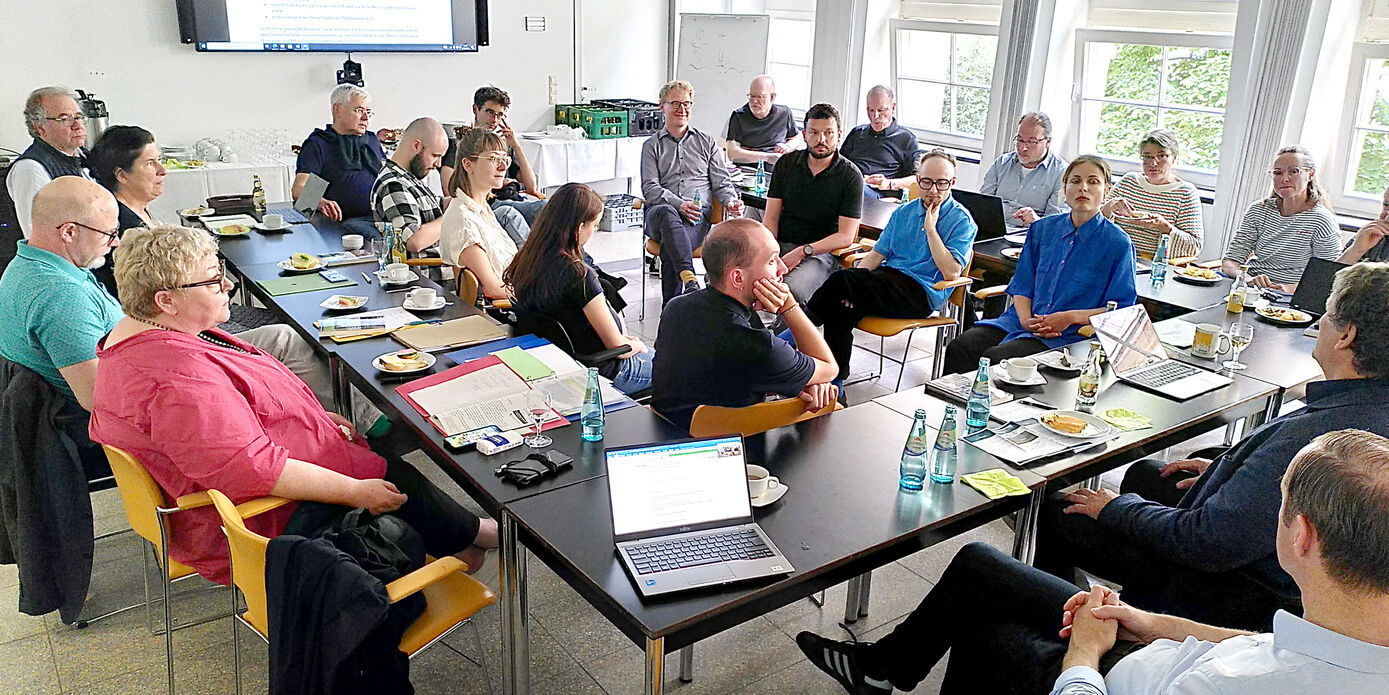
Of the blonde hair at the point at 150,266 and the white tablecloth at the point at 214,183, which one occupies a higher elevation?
the blonde hair at the point at 150,266

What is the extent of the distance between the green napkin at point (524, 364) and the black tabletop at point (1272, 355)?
2143mm

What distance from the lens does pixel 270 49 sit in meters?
7.18

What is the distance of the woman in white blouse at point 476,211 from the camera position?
4.14 metres

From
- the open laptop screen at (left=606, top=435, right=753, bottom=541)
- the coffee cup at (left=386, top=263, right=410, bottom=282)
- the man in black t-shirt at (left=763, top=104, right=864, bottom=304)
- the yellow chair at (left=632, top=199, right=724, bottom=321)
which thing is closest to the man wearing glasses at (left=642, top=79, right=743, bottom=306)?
the yellow chair at (left=632, top=199, right=724, bottom=321)

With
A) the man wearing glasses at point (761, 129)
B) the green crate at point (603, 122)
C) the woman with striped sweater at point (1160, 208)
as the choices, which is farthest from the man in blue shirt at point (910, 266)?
the green crate at point (603, 122)

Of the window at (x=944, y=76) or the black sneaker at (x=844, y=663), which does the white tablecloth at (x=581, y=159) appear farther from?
the black sneaker at (x=844, y=663)

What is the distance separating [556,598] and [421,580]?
110 centimetres

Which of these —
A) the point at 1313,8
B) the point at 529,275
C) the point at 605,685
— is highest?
the point at 1313,8

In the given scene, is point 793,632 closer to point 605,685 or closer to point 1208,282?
point 605,685

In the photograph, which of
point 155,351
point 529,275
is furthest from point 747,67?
point 155,351

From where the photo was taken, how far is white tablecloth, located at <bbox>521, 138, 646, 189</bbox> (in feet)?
26.8

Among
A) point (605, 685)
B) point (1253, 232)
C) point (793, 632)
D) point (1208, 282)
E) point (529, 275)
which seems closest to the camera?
point (605, 685)

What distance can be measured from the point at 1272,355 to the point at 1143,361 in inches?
23.0

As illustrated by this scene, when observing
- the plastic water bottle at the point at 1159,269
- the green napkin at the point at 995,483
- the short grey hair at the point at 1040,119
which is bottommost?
the green napkin at the point at 995,483
